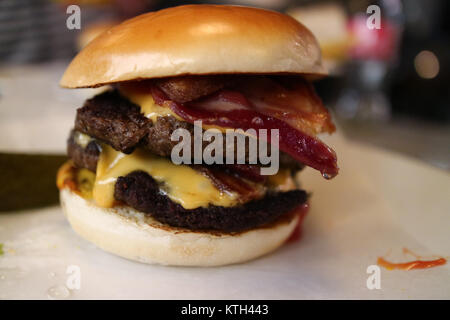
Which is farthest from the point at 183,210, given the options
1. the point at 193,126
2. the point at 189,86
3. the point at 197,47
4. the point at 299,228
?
the point at 299,228

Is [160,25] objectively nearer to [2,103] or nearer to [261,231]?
[261,231]

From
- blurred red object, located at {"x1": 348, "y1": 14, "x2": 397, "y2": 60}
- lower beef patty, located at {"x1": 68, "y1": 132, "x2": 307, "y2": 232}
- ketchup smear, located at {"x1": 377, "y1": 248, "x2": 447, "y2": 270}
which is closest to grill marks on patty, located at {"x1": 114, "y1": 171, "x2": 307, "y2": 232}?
Result: lower beef patty, located at {"x1": 68, "y1": 132, "x2": 307, "y2": 232}

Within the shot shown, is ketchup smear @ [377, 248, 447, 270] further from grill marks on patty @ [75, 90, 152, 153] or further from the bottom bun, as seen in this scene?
grill marks on patty @ [75, 90, 152, 153]

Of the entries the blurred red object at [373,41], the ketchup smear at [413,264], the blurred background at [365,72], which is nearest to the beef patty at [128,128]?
the ketchup smear at [413,264]

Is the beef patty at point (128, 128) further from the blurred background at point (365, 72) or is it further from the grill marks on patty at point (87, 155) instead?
the blurred background at point (365, 72)

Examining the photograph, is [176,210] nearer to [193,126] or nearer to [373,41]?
[193,126]

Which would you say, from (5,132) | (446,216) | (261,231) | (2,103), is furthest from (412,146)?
(2,103)

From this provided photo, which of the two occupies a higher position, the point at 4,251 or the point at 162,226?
the point at 162,226
